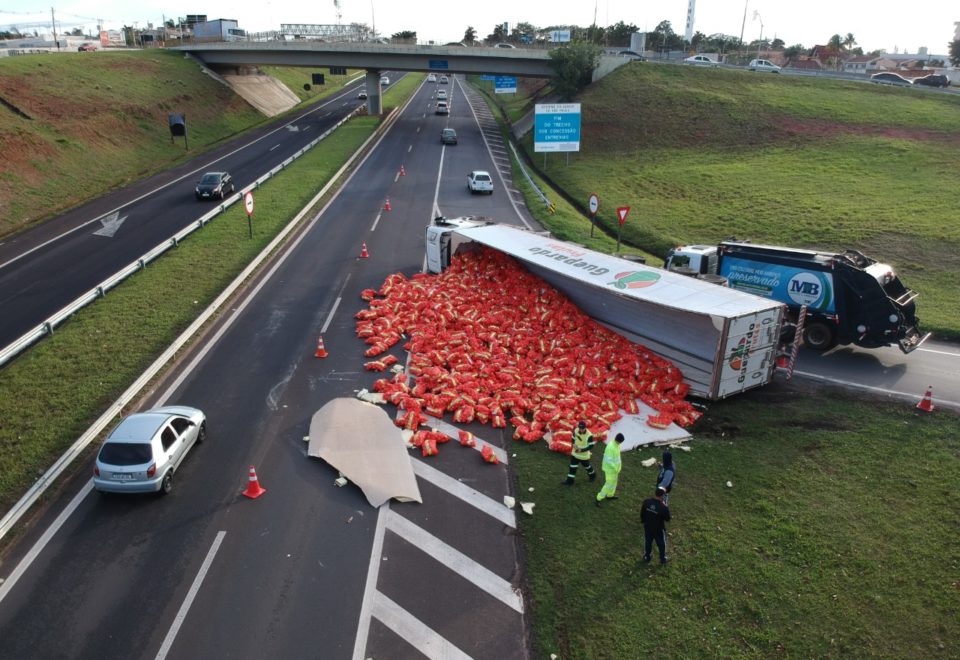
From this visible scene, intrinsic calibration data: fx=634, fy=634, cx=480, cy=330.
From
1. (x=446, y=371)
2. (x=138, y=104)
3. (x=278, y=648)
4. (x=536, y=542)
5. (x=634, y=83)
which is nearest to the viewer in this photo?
(x=278, y=648)

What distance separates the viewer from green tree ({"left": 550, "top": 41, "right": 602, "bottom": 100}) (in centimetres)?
5922

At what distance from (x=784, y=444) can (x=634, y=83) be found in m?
53.7

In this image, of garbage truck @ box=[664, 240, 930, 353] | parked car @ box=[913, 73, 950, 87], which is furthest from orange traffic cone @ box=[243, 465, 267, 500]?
parked car @ box=[913, 73, 950, 87]

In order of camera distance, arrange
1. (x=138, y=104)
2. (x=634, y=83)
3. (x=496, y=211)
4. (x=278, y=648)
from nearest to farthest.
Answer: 1. (x=278, y=648)
2. (x=496, y=211)
3. (x=138, y=104)
4. (x=634, y=83)

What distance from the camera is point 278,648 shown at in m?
9.22

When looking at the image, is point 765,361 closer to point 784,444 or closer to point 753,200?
point 784,444

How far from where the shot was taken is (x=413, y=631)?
951 cm

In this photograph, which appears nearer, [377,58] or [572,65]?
[572,65]

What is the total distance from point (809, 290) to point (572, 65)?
46.7 m

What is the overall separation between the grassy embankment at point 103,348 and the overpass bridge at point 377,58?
38711mm

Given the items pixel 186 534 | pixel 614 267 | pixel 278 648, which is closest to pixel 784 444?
pixel 614 267

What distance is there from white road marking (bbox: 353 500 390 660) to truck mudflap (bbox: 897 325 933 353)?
15086 mm

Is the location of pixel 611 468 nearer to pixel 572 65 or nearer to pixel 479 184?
pixel 479 184

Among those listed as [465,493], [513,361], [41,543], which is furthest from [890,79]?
[41,543]
